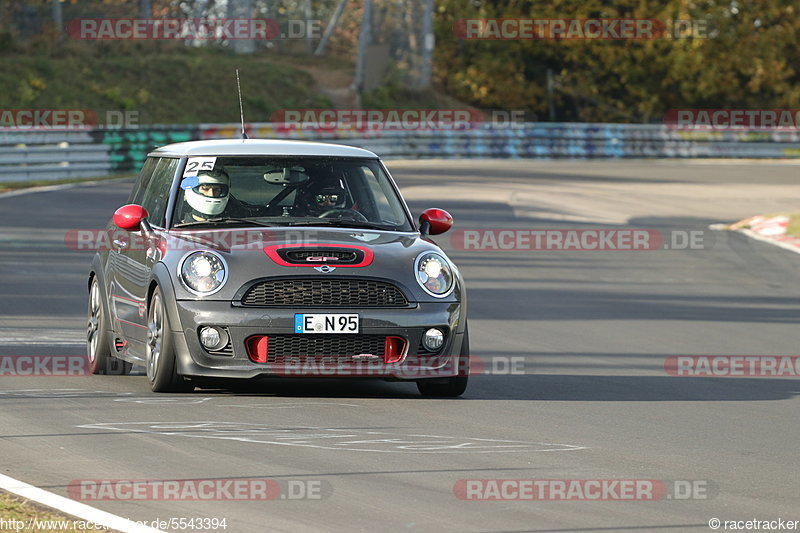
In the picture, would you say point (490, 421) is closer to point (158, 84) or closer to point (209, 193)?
point (209, 193)

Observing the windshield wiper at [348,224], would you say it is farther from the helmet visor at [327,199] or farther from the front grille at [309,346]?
the front grille at [309,346]

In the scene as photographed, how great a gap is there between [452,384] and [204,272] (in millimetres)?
1729

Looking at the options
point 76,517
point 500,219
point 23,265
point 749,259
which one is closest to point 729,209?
point 500,219

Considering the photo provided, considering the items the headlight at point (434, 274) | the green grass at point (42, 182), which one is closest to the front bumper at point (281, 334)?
the headlight at point (434, 274)

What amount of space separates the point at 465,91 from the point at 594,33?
15.7ft

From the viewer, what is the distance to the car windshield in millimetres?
9680

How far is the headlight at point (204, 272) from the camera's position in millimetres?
8891

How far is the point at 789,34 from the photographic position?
53.5 m

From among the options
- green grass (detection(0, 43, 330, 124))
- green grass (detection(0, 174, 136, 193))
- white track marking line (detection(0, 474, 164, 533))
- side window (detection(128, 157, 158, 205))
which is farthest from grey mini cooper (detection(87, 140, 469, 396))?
green grass (detection(0, 43, 330, 124))

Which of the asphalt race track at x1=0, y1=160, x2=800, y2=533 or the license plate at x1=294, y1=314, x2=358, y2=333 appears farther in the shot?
the license plate at x1=294, y1=314, x2=358, y2=333

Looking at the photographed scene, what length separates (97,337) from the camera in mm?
10453

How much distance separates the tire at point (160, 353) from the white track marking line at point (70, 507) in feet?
8.01

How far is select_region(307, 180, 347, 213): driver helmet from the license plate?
115 centimetres

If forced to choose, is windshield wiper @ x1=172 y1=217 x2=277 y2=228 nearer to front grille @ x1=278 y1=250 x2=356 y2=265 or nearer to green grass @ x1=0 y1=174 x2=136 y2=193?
front grille @ x1=278 y1=250 x2=356 y2=265
